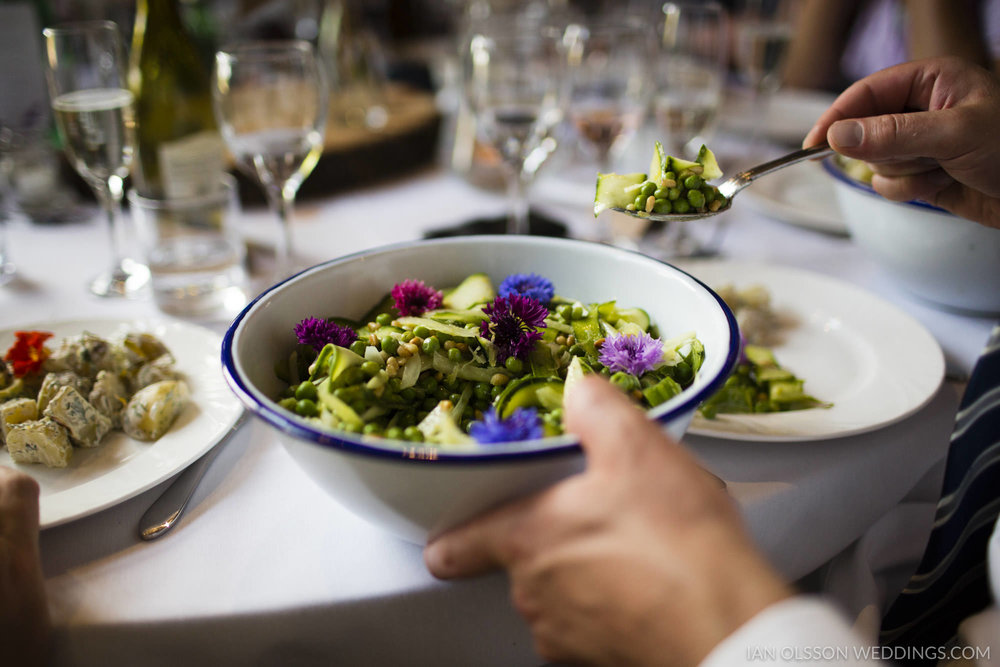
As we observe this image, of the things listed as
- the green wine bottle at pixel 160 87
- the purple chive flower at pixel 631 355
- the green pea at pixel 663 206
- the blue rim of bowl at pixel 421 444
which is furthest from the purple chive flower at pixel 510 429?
the green wine bottle at pixel 160 87

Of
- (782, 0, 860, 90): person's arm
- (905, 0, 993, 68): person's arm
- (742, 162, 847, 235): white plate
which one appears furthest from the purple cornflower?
(782, 0, 860, 90): person's arm

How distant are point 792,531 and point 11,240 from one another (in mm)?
1501

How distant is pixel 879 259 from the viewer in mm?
1119

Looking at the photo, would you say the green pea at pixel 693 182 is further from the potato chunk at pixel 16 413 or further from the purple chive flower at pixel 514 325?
the potato chunk at pixel 16 413

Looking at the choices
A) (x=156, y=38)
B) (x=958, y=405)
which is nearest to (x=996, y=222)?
(x=958, y=405)

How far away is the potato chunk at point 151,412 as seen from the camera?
2.42 feet

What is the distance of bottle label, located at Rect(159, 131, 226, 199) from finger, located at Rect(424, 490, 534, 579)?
96cm

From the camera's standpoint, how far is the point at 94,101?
1.10 meters

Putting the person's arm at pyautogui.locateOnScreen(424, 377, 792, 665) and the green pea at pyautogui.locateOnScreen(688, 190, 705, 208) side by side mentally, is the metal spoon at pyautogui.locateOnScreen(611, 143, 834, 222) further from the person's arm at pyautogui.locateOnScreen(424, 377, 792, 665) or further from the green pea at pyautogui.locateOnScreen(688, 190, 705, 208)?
the person's arm at pyautogui.locateOnScreen(424, 377, 792, 665)

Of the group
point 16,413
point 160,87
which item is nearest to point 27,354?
point 16,413

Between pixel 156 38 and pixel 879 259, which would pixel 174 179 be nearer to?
pixel 156 38

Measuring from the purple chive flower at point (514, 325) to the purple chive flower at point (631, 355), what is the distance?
3.0 inches

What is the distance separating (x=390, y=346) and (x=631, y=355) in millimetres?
237

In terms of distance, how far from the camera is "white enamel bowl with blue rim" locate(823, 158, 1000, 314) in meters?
0.99
